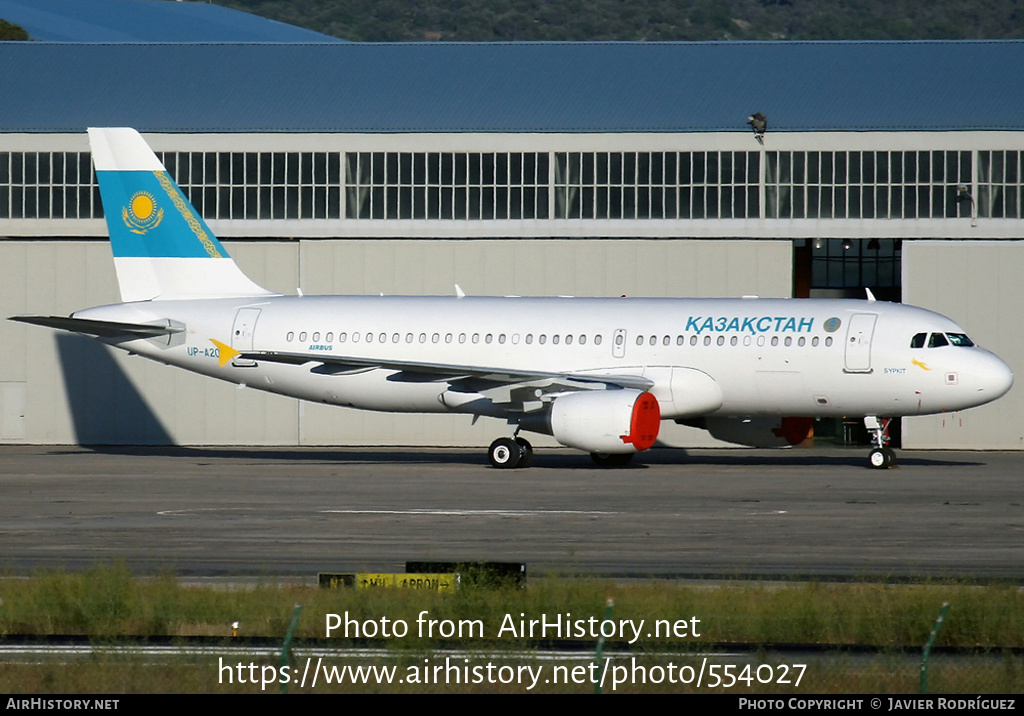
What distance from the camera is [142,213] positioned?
37125 mm

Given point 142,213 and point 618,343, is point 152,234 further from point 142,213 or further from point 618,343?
point 618,343

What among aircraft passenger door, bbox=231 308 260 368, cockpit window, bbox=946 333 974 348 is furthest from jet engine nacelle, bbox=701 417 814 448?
aircraft passenger door, bbox=231 308 260 368

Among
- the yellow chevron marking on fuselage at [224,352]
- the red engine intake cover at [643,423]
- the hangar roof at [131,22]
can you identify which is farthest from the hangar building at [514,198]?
the hangar roof at [131,22]

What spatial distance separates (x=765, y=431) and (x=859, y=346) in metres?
4.63

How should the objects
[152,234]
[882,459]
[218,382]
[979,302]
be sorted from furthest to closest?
1. [218,382]
2. [979,302]
3. [152,234]
4. [882,459]

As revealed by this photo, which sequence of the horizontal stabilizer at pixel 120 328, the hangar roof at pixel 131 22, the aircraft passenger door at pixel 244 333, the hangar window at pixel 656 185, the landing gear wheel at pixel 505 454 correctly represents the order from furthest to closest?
the hangar roof at pixel 131 22 → the hangar window at pixel 656 185 → the aircraft passenger door at pixel 244 333 → the horizontal stabilizer at pixel 120 328 → the landing gear wheel at pixel 505 454

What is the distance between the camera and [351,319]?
114 ft

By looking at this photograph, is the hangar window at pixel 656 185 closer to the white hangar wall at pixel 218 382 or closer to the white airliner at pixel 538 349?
the white hangar wall at pixel 218 382

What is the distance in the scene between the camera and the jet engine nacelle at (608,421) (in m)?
29.8

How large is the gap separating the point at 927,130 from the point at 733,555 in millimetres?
28747

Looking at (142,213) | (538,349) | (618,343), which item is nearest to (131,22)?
(142,213)

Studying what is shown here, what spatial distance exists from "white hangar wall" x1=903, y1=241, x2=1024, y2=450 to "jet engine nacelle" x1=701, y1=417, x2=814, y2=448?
304 inches

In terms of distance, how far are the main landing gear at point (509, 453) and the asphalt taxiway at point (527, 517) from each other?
1.81 ft

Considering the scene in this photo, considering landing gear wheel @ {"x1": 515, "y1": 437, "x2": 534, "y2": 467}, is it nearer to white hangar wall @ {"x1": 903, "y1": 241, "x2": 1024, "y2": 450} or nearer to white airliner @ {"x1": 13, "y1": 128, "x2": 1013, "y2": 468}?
white airliner @ {"x1": 13, "y1": 128, "x2": 1013, "y2": 468}
